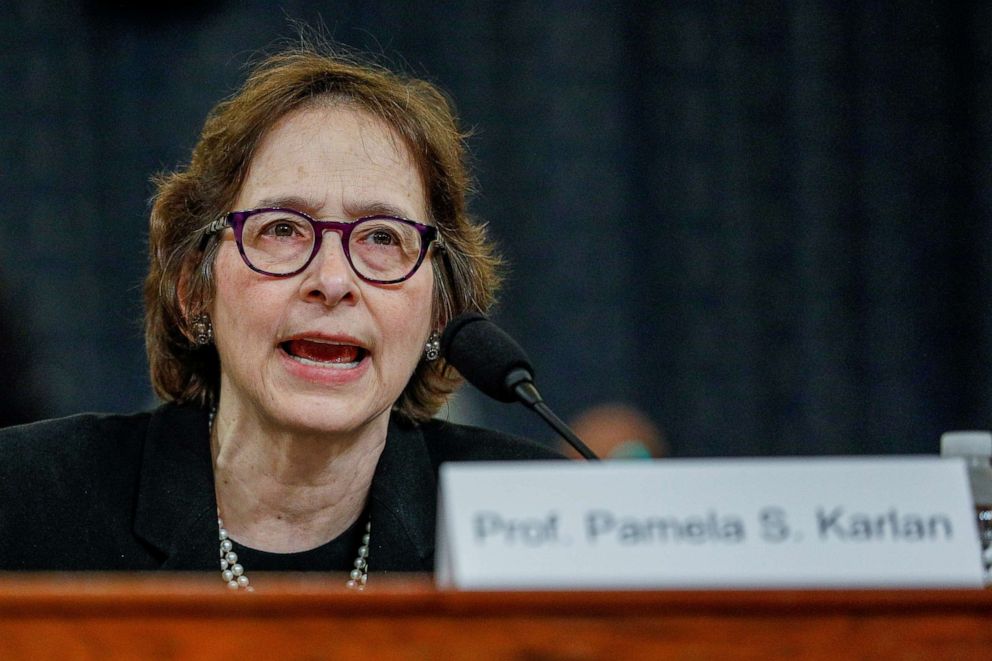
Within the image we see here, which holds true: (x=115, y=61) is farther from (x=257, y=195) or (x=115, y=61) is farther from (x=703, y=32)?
(x=257, y=195)

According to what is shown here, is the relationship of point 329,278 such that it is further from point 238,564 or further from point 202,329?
point 238,564

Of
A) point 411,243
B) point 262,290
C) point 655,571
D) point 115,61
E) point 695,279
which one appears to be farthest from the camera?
point 695,279

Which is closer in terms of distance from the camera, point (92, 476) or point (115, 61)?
point (92, 476)

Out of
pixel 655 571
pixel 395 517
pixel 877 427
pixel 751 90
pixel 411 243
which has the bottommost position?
pixel 877 427

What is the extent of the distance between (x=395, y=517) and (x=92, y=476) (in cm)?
41

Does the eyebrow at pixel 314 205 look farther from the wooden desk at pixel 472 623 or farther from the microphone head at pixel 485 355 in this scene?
the wooden desk at pixel 472 623

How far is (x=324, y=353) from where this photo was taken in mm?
1586

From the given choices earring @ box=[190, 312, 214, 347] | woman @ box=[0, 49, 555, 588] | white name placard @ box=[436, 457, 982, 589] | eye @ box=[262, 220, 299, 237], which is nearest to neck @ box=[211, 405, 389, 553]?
woman @ box=[0, 49, 555, 588]

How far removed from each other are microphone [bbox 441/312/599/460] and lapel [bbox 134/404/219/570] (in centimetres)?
43

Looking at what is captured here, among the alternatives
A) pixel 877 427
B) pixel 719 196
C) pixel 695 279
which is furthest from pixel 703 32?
pixel 877 427

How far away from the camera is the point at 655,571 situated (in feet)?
2.51

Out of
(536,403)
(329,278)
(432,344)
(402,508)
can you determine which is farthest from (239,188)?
(536,403)

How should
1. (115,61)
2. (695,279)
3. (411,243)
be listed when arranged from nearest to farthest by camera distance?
(411,243) → (115,61) → (695,279)

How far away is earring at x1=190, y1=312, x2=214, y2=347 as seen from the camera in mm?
1726
